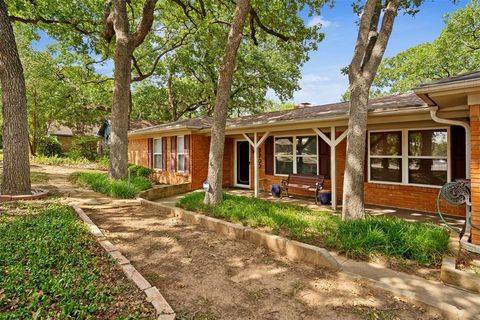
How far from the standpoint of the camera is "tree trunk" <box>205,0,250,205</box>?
682 centimetres

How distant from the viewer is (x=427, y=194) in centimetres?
720

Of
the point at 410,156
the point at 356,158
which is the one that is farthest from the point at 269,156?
the point at 356,158

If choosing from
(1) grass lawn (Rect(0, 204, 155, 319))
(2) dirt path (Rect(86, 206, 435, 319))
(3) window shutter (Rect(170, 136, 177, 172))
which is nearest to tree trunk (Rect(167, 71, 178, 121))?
(3) window shutter (Rect(170, 136, 177, 172))

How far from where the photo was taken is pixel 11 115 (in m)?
7.18

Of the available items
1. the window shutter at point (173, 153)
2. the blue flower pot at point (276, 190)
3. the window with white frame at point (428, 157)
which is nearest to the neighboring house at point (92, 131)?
the window shutter at point (173, 153)

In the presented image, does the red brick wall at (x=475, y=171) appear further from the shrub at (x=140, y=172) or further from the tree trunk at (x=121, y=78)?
the shrub at (x=140, y=172)

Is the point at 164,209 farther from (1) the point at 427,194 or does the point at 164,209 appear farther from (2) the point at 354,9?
(2) the point at 354,9

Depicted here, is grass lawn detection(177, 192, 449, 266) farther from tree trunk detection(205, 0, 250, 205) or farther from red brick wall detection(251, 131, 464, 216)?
red brick wall detection(251, 131, 464, 216)

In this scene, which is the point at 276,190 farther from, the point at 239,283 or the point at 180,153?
the point at 239,283

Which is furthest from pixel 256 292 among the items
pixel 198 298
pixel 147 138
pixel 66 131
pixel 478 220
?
pixel 66 131

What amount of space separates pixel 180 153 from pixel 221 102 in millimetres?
6136

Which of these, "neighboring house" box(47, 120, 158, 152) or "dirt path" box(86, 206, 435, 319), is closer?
"dirt path" box(86, 206, 435, 319)

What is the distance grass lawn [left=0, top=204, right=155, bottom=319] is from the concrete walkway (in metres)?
2.79

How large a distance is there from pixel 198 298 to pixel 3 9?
347 inches
